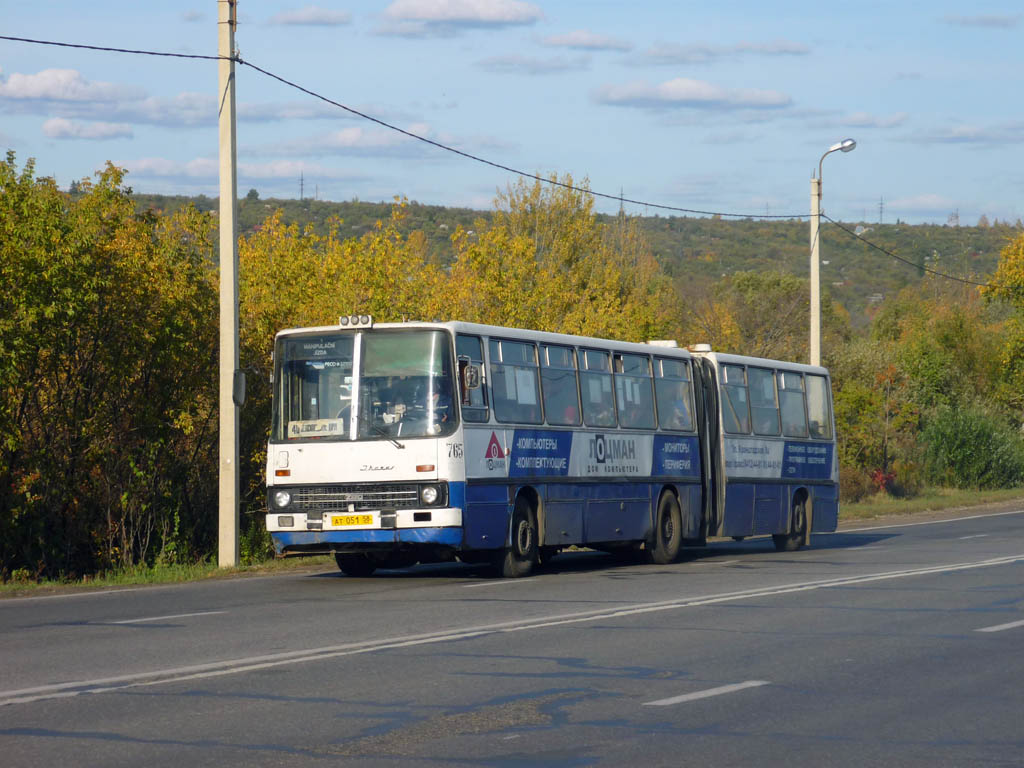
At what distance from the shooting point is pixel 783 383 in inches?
1032

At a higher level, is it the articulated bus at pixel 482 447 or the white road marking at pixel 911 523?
the articulated bus at pixel 482 447

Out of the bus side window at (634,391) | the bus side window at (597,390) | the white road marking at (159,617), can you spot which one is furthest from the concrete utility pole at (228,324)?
the white road marking at (159,617)

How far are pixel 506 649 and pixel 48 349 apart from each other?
13.0 m

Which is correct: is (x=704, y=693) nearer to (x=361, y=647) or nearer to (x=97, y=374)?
(x=361, y=647)

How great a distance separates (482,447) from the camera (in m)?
17.7

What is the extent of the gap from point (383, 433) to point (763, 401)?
9856 millimetres

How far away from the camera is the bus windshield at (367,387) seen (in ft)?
56.8

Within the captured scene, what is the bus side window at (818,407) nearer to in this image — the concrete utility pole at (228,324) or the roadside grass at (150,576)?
the roadside grass at (150,576)

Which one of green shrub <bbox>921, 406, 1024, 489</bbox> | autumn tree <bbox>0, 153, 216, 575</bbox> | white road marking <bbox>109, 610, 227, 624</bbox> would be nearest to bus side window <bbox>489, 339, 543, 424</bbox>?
white road marking <bbox>109, 610, 227, 624</bbox>

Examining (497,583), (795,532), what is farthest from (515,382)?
(795,532)

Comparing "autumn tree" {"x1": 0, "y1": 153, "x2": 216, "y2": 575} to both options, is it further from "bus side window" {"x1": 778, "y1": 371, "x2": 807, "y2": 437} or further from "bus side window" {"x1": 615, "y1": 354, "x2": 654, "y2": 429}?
"bus side window" {"x1": 778, "y1": 371, "x2": 807, "y2": 437}

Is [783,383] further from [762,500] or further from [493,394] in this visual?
[493,394]

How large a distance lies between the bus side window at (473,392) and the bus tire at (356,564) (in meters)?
2.70

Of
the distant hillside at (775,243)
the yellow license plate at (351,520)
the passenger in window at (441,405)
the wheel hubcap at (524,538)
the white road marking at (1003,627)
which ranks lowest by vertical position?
the white road marking at (1003,627)
